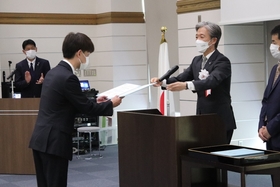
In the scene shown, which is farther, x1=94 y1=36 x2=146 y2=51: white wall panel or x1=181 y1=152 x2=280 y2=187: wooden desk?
x1=94 y1=36 x2=146 y2=51: white wall panel

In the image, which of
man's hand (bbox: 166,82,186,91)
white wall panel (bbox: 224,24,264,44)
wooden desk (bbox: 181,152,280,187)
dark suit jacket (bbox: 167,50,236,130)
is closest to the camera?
wooden desk (bbox: 181,152,280,187)

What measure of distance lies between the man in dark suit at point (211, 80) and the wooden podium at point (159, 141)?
0.51 metres

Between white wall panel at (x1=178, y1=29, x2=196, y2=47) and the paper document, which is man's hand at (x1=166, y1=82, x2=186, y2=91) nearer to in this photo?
the paper document

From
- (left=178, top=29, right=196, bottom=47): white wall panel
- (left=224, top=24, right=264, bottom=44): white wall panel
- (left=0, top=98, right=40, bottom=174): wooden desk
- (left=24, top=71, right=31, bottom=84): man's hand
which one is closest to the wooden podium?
(left=0, top=98, right=40, bottom=174): wooden desk

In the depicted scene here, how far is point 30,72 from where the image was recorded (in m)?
8.16

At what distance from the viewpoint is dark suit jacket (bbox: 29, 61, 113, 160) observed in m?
3.60

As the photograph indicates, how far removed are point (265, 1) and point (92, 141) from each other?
397 centimetres

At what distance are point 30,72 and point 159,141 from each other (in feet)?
15.6

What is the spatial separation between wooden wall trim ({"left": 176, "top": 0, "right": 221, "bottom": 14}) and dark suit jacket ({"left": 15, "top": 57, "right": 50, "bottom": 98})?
84.6 inches

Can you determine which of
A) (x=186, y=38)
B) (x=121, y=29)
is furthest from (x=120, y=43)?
(x=186, y=38)

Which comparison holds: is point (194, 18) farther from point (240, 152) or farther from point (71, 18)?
point (240, 152)

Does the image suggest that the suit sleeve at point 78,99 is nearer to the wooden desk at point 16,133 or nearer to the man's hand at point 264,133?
the man's hand at point 264,133

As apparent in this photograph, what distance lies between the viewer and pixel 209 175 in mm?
3770

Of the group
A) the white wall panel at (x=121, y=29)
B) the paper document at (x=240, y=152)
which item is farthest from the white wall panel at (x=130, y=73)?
the paper document at (x=240, y=152)
